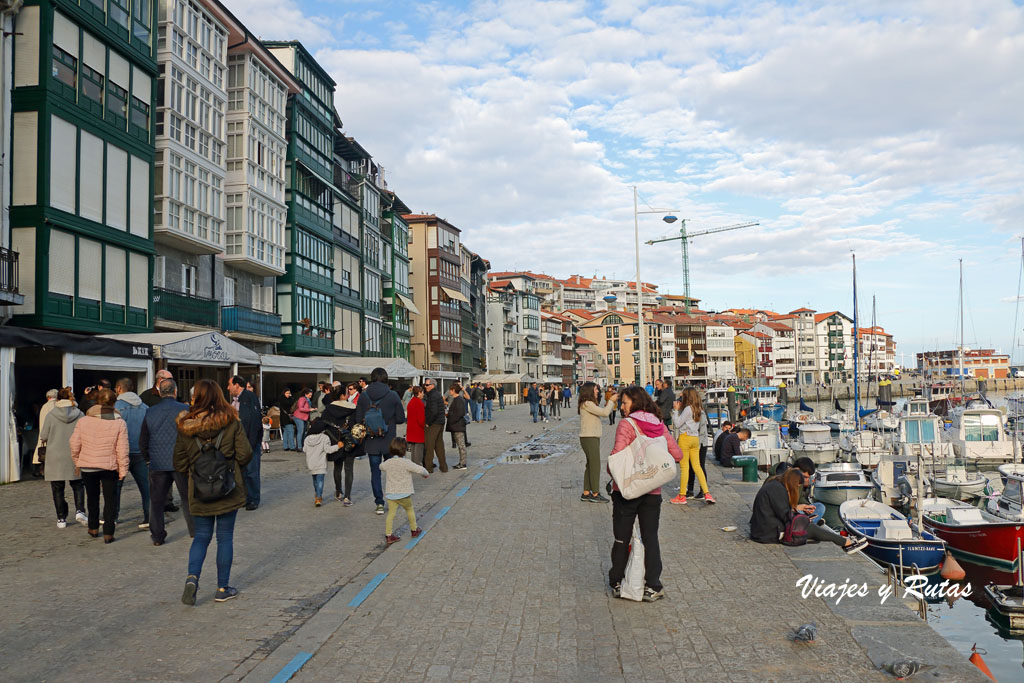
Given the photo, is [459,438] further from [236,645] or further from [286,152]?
[286,152]

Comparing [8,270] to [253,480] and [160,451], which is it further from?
[160,451]

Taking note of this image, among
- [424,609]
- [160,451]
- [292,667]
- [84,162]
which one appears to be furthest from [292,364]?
[292,667]

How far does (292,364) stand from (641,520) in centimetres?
2398

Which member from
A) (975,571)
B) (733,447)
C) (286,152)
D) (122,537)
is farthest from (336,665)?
(286,152)

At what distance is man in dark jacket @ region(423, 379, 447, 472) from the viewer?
17.8 metres

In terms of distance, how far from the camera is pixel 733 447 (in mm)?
21172

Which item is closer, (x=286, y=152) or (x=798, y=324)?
(x=286, y=152)

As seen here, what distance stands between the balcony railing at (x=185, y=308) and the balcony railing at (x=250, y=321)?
2.53 ft

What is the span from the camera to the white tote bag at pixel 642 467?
7.16m

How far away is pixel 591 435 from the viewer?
Answer: 1343 centimetres

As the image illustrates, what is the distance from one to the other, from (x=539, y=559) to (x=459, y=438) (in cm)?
1041

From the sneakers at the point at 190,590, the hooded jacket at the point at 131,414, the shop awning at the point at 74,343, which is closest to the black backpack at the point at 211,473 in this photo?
the sneakers at the point at 190,590

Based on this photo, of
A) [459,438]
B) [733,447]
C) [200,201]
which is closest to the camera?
[459,438]

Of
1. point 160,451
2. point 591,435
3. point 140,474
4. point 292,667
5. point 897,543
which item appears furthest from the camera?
point 591,435
